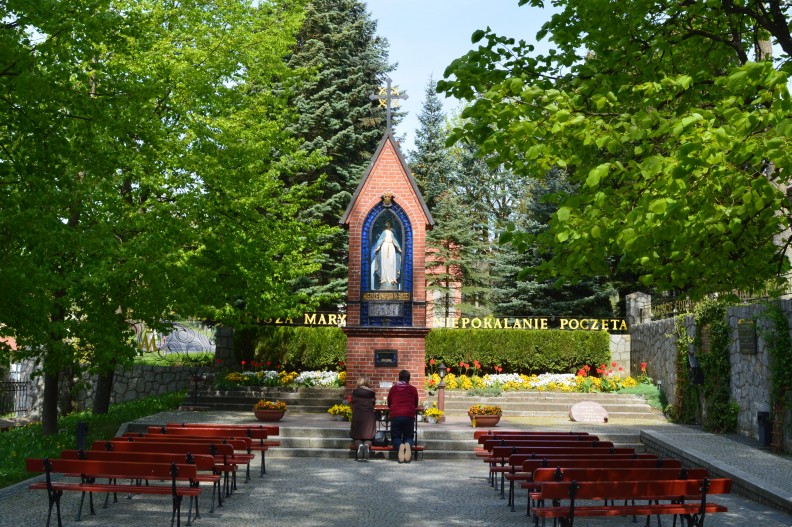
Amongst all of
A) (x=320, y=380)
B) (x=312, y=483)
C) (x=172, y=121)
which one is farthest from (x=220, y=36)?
(x=312, y=483)

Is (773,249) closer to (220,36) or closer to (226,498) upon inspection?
(226,498)

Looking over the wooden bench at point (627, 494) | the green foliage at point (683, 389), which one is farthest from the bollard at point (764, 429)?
the wooden bench at point (627, 494)

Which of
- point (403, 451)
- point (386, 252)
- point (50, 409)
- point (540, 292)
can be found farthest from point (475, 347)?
point (50, 409)

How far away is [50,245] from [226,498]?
4.62 metres

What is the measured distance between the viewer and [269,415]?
18000mm

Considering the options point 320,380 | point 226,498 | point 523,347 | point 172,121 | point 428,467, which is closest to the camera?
point 226,498

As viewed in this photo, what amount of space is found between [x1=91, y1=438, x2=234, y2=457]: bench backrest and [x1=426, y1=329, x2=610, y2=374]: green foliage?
1546cm

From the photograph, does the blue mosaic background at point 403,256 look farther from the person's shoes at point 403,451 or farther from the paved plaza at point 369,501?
the paved plaza at point 369,501

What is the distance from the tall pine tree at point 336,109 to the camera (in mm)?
31797

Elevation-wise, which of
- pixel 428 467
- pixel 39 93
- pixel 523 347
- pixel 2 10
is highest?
pixel 2 10

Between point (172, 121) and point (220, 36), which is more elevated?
point (220, 36)

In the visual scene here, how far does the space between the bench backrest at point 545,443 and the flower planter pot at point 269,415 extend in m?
6.65

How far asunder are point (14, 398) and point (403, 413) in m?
17.0

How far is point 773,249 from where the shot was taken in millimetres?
9602
